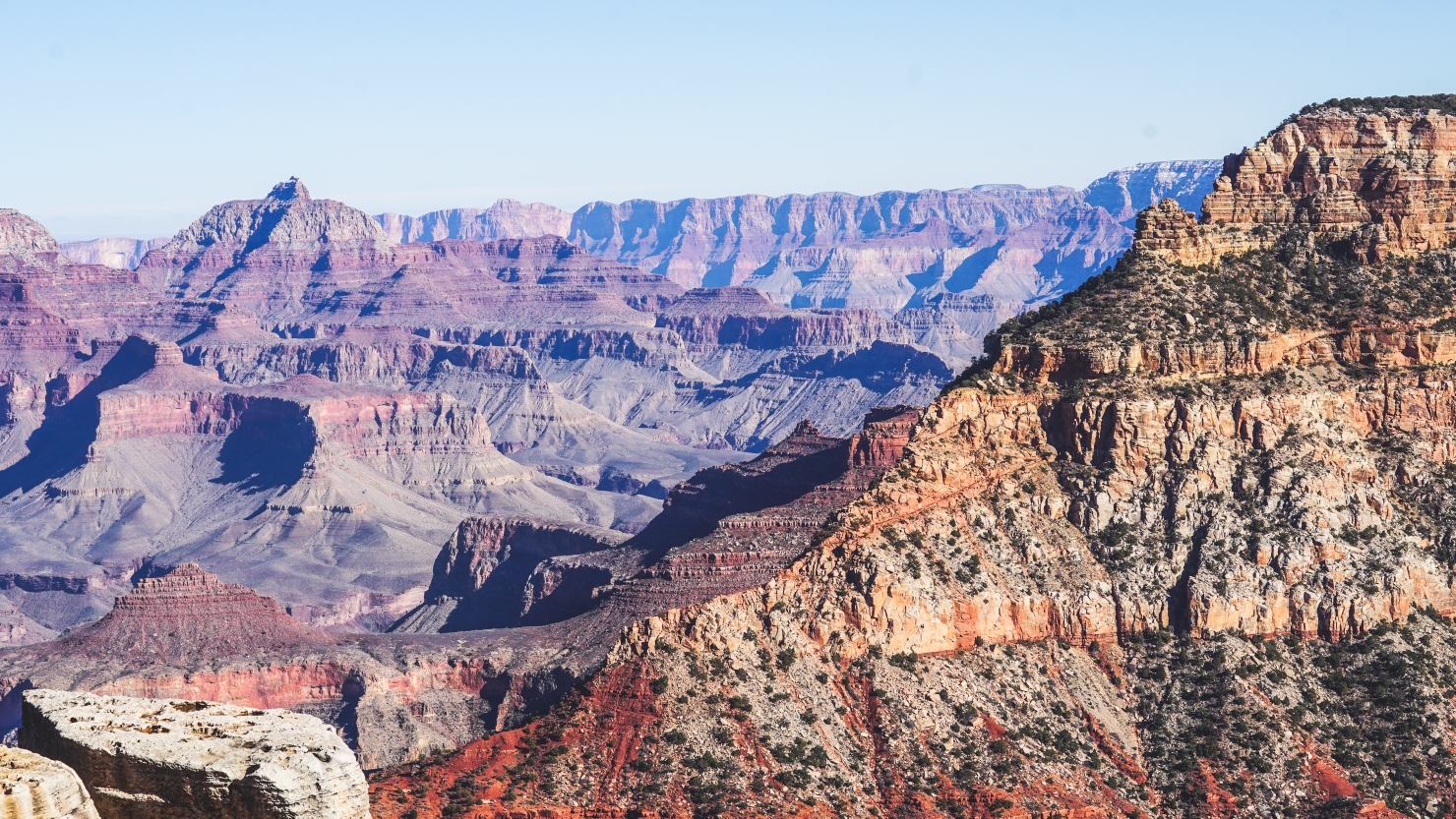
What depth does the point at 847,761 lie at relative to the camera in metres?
65.7

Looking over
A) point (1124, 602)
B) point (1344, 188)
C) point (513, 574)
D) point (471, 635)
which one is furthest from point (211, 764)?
point (513, 574)

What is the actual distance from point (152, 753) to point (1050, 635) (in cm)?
4136

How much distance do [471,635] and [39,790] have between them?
9686 centimetres

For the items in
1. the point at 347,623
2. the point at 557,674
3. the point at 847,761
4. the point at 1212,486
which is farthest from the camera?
the point at 347,623

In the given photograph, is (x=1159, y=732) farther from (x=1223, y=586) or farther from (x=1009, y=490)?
(x=1009, y=490)

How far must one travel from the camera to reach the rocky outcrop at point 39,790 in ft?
113

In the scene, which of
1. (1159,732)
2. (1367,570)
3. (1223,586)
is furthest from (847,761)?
(1367,570)

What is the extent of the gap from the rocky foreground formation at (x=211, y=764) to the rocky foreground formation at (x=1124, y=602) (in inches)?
777

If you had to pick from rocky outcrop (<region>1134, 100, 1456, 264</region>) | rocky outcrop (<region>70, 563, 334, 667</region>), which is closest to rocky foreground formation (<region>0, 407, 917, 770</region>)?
rocky outcrop (<region>70, 563, 334, 667</region>)

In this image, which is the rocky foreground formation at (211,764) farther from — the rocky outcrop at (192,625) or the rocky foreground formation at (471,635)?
the rocky outcrop at (192,625)

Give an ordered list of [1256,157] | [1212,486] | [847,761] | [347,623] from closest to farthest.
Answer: [847,761], [1212,486], [1256,157], [347,623]

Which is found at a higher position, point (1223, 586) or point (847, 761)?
point (1223, 586)

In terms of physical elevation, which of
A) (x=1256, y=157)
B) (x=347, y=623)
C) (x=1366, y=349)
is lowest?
(x=347, y=623)

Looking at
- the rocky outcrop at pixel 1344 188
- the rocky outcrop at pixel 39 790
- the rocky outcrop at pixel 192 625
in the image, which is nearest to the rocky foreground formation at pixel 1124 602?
the rocky outcrop at pixel 1344 188
